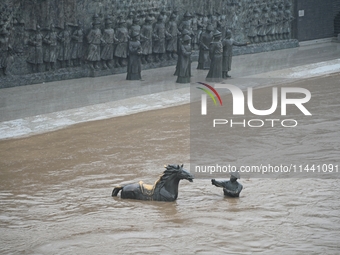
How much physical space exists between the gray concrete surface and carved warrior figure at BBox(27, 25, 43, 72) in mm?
612

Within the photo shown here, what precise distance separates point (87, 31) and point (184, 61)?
9.37 ft

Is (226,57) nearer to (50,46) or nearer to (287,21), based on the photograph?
(50,46)

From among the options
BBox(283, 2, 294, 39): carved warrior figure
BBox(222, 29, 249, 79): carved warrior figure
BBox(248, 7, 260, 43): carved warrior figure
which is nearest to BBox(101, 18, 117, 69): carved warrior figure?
BBox(222, 29, 249, 79): carved warrior figure

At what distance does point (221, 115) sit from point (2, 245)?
25.2ft

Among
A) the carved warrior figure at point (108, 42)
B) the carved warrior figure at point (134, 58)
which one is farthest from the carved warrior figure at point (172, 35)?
the carved warrior figure at point (134, 58)

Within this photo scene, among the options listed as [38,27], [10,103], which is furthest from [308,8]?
[10,103]

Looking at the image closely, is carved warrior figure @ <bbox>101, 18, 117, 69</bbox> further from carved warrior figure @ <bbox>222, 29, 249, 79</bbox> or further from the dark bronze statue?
the dark bronze statue

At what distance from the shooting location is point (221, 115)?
15820mm

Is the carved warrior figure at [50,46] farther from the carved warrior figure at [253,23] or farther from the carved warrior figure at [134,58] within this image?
the carved warrior figure at [253,23]

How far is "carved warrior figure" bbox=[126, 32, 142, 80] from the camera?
19.3 meters

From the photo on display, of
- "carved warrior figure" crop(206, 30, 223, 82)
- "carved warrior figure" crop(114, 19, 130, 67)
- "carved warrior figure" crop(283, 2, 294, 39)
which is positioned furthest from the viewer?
"carved warrior figure" crop(283, 2, 294, 39)

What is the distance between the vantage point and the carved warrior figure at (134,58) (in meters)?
19.3

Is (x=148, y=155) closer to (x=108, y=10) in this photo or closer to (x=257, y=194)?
(x=257, y=194)

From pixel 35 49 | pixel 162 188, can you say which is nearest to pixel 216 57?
pixel 35 49
